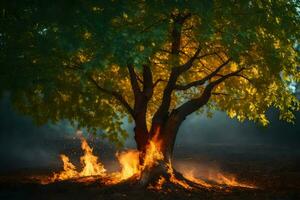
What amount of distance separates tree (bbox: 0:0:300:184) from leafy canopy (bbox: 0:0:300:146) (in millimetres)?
31

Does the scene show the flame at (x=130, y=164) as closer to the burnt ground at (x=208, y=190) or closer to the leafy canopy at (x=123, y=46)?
the leafy canopy at (x=123, y=46)

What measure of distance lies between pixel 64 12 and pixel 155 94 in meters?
12.1

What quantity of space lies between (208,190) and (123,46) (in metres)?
8.93

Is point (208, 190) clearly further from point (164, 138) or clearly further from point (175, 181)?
point (164, 138)

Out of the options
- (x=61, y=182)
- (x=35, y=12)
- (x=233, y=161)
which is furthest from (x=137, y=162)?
(x=233, y=161)

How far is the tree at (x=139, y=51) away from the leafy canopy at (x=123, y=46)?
0.10ft

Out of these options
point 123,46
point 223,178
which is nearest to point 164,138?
point 123,46

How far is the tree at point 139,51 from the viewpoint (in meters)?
11.3

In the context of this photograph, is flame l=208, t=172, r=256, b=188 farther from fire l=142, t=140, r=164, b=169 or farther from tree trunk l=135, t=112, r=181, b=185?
fire l=142, t=140, r=164, b=169

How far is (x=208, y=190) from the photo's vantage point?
17.6m

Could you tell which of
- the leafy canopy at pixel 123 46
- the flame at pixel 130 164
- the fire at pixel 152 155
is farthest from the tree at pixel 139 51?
the flame at pixel 130 164

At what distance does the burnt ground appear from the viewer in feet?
53.7

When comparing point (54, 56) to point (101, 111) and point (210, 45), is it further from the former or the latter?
point (210, 45)

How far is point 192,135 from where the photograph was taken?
67562 millimetres
